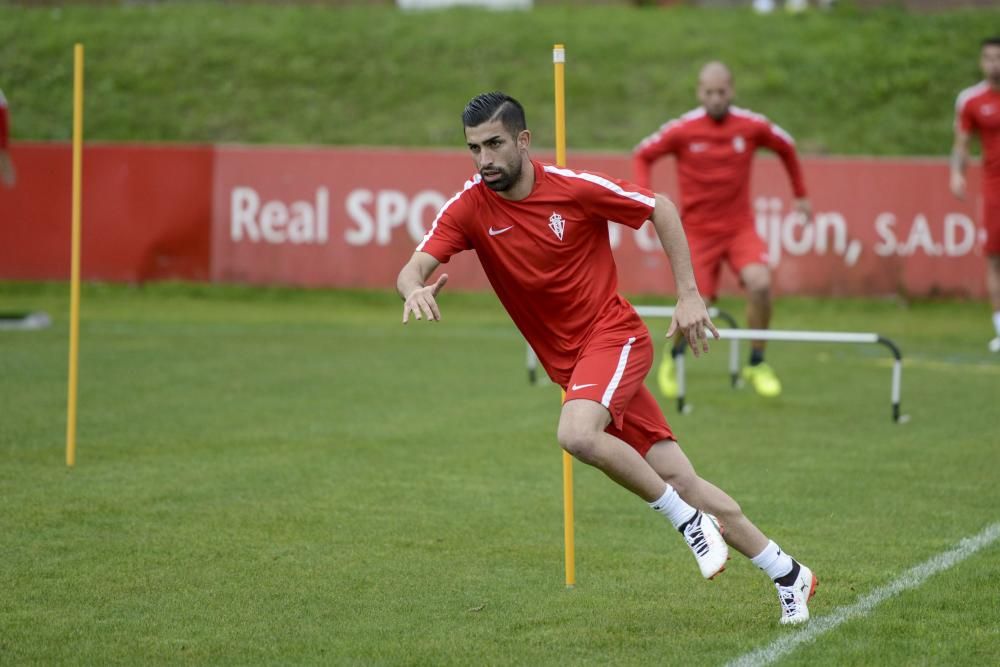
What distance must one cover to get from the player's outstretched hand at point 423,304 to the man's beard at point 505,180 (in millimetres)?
440

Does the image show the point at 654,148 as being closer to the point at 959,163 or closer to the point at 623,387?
the point at 959,163

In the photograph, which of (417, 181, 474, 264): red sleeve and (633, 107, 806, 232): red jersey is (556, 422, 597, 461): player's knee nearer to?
(417, 181, 474, 264): red sleeve

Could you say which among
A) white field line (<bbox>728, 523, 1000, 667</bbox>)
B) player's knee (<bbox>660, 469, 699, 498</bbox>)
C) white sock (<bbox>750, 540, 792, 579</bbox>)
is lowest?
white field line (<bbox>728, 523, 1000, 667</bbox>)

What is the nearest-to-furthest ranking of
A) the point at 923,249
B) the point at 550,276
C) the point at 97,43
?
the point at 550,276, the point at 923,249, the point at 97,43

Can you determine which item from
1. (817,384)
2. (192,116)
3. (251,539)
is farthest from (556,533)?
(192,116)

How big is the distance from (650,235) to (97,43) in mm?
15069

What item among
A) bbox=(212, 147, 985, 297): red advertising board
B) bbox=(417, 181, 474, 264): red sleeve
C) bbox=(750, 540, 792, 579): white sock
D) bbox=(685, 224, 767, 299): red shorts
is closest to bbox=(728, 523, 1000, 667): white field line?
bbox=(750, 540, 792, 579): white sock

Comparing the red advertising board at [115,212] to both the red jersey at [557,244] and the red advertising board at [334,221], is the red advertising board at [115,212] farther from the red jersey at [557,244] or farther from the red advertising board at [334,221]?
the red jersey at [557,244]

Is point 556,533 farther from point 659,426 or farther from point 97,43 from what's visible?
point 97,43

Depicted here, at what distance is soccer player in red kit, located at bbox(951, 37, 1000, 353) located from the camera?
47.9 ft

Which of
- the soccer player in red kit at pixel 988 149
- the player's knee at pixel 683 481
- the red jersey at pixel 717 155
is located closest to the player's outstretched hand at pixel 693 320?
the player's knee at pixel 683 481

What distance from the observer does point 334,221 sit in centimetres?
2073

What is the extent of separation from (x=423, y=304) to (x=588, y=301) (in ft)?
2.61

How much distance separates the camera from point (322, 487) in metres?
8.81
